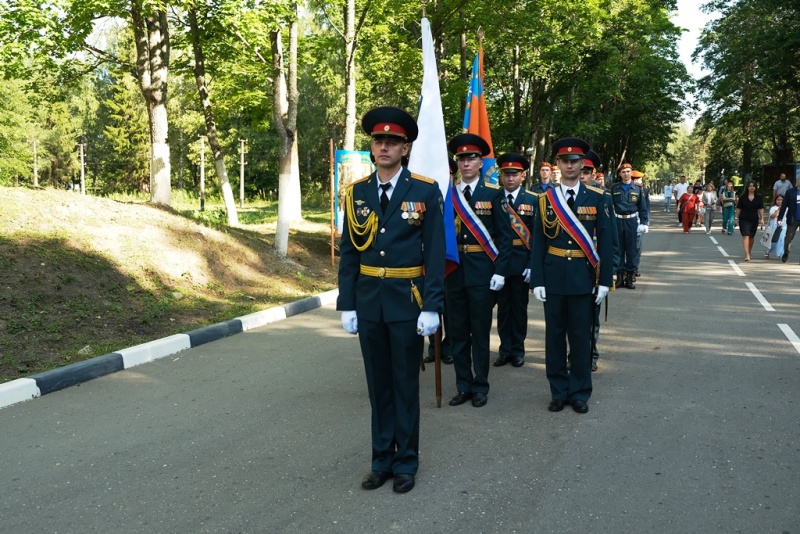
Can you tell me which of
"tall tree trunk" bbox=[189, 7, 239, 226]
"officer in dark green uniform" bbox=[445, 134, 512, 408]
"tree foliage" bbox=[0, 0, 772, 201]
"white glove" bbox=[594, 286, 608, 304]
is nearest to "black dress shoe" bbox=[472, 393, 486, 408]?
"officer in dark green uniform" bbox=[445, 134, 512, 408]

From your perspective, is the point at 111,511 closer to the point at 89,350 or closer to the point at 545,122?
the point at 89,350

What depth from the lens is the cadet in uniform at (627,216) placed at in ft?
39.4

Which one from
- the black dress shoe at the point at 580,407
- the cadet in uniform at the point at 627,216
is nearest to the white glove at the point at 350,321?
the black dress shoe at the point at 580,407

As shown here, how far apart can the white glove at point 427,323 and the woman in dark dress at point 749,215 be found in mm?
Answer: 13910

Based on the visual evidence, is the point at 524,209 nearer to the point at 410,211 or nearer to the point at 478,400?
the point at 478,400

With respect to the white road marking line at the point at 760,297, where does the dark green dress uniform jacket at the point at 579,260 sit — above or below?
above

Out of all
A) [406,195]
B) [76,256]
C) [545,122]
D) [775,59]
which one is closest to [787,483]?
[406,195]

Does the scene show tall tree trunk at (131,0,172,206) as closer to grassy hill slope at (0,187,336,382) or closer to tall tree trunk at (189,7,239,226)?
grassy hill slope at (0,187,336,382)

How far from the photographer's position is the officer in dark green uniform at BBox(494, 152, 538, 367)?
7.05m

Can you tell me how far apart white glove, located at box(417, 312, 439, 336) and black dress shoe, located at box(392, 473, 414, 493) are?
0.80 metres

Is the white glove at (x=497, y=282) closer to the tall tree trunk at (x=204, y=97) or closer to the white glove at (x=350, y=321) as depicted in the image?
the white glove at (x=350, y=321)

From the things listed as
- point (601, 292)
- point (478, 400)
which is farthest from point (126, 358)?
point (601, 292)

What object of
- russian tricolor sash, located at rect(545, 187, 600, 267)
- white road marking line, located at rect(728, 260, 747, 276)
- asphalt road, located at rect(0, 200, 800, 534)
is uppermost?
russian tricolor sash, located at rect(545, 187, 600, 267)

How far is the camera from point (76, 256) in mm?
9555
